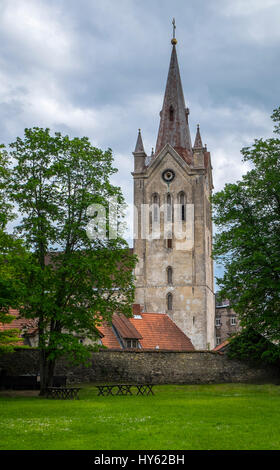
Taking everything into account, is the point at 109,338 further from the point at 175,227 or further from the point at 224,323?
the point at 224,323

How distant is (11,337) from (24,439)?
57.9ft

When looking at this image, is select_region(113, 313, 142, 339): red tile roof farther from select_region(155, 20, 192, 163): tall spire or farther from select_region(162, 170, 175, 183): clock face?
select_region(155, 20, 192, 163): tall spire

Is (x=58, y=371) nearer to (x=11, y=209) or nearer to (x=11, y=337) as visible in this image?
(x=11, y=337)

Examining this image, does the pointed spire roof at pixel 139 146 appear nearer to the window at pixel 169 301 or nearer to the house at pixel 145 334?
the window at pixel 169 301

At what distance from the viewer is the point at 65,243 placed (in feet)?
89.2

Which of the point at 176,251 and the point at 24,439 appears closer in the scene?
the point at 24,439

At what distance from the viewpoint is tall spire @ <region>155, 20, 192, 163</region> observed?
66.8 metres

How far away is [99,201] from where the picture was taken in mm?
27031

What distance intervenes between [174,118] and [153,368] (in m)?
41.8

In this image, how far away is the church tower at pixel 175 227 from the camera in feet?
196

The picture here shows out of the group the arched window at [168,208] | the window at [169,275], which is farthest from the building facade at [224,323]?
the arched window at [168,208]

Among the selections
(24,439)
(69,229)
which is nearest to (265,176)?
(69,229)

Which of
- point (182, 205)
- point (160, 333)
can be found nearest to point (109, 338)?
point (160, 333)

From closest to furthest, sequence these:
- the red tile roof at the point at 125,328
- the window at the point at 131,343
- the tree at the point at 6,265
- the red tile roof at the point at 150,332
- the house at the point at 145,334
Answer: the tree at the point at 6,265
the house at the point at 145,334
the red tile roof at the point at 150,332
the red tile roof at the point at 125,328
the window at the point at 131,343
